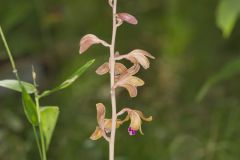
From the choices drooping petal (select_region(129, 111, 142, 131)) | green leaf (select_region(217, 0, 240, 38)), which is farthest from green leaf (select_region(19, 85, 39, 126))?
green leaf (select_region(217, 0, 240, 38))

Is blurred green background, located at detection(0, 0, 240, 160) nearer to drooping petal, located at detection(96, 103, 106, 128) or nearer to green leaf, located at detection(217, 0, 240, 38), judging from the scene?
green leaf, located at detection(217, 0, 240, 38)

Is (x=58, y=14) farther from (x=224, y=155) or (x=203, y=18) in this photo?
(x=224, y=155)

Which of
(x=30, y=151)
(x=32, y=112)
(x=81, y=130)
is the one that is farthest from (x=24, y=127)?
(x=32, y=112)

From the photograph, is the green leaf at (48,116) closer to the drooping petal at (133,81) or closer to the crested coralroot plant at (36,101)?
the crested coralroot plant at (36,101)

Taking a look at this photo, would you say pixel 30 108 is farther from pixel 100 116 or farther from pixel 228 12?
pixel 228 12

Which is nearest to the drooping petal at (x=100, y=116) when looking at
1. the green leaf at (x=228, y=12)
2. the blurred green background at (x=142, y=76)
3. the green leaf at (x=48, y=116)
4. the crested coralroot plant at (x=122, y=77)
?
the crested coralroot plant at (x=122, y=77)

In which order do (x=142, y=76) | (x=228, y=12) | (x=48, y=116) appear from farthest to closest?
(x=142, y=76)
(x=228, y=12)
(x=48, y=116)

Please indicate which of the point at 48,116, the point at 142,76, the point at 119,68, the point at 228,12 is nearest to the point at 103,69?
the point at 119,68
